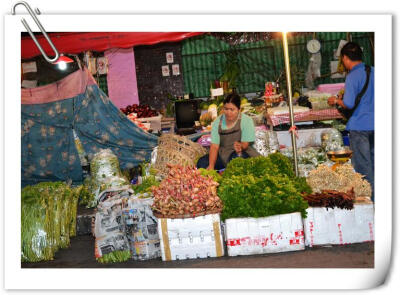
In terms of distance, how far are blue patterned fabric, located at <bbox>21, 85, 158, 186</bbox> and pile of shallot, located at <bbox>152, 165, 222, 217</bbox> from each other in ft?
8.57

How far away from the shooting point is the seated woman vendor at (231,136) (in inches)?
267

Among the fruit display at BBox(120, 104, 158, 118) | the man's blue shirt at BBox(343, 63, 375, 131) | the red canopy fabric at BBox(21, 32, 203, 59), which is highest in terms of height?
the red canopy fabric at BBox(21, 32, 203, 59)

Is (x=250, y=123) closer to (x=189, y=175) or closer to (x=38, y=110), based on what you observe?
(x=189, y=175)

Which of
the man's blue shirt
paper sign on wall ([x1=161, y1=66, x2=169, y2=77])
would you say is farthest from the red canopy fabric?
paper sign on wall ([x1=161, y1=66, x2=169, y2=77])

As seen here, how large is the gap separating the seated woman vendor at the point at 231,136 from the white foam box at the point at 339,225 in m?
1.69

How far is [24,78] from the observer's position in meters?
10.8

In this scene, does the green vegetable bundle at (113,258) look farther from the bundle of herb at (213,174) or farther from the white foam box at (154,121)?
the white foam box at (154,121)

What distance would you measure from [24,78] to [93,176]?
15.8 ft

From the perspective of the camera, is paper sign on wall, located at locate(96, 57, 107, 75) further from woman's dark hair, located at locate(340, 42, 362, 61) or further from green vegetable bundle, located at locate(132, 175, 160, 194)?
woman's dark hair, located at locate(340, 42, 362, 61)

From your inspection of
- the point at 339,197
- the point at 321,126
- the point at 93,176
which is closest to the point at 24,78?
the point at 93,176

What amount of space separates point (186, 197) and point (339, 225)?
165 cm

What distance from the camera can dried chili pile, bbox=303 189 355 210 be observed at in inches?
209

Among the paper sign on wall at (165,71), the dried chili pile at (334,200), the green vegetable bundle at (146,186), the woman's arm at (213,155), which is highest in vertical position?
the paper sign on wall at (165,71)

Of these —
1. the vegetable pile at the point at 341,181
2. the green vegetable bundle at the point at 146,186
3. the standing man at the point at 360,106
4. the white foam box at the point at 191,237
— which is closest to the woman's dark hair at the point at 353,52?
the standing man at the point at 360,106
